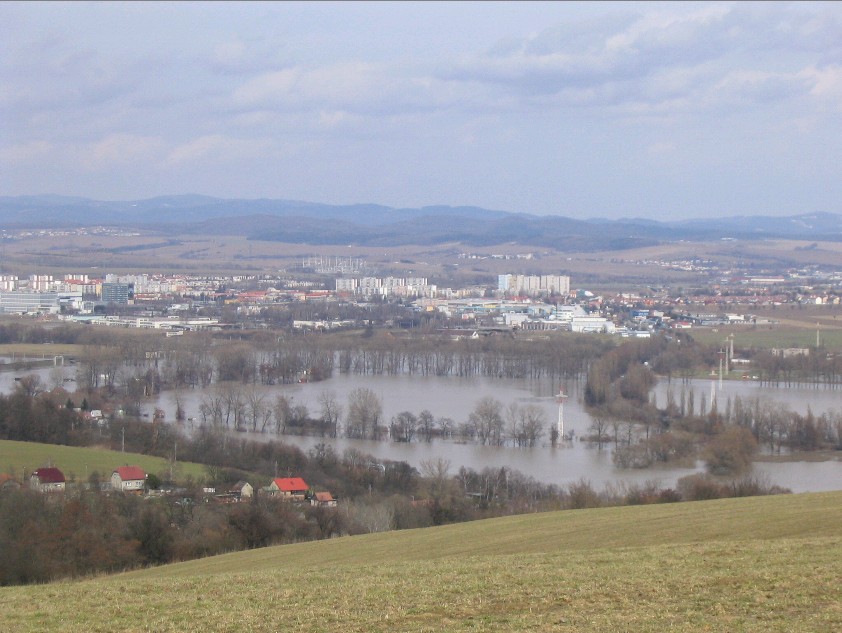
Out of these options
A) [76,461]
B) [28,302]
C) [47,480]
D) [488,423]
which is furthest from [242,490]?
[28,302]

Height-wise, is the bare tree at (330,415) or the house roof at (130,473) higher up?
the house roof at (130,473)

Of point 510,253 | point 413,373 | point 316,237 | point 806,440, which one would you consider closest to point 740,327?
point 413,373

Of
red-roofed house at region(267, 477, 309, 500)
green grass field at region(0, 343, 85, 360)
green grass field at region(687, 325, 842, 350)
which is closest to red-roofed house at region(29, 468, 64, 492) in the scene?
red-roofed house at region(267, 477, 309, 500)

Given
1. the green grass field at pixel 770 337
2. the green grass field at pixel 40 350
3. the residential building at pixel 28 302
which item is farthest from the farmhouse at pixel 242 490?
the residential building at pixel 28 302

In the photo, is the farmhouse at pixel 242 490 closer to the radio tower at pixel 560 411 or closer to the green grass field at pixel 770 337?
the radio tower at pixel 560 411

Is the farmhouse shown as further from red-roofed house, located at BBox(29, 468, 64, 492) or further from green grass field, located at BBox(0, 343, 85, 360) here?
green grass field, located at BBox(0, 343, 85, 360)

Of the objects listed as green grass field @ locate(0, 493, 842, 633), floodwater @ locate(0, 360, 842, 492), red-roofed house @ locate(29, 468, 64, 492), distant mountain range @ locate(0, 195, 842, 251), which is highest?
distant mountain range @ locate(0, 195, 842, 251)

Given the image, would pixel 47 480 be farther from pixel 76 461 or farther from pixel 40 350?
pixel 40 350
